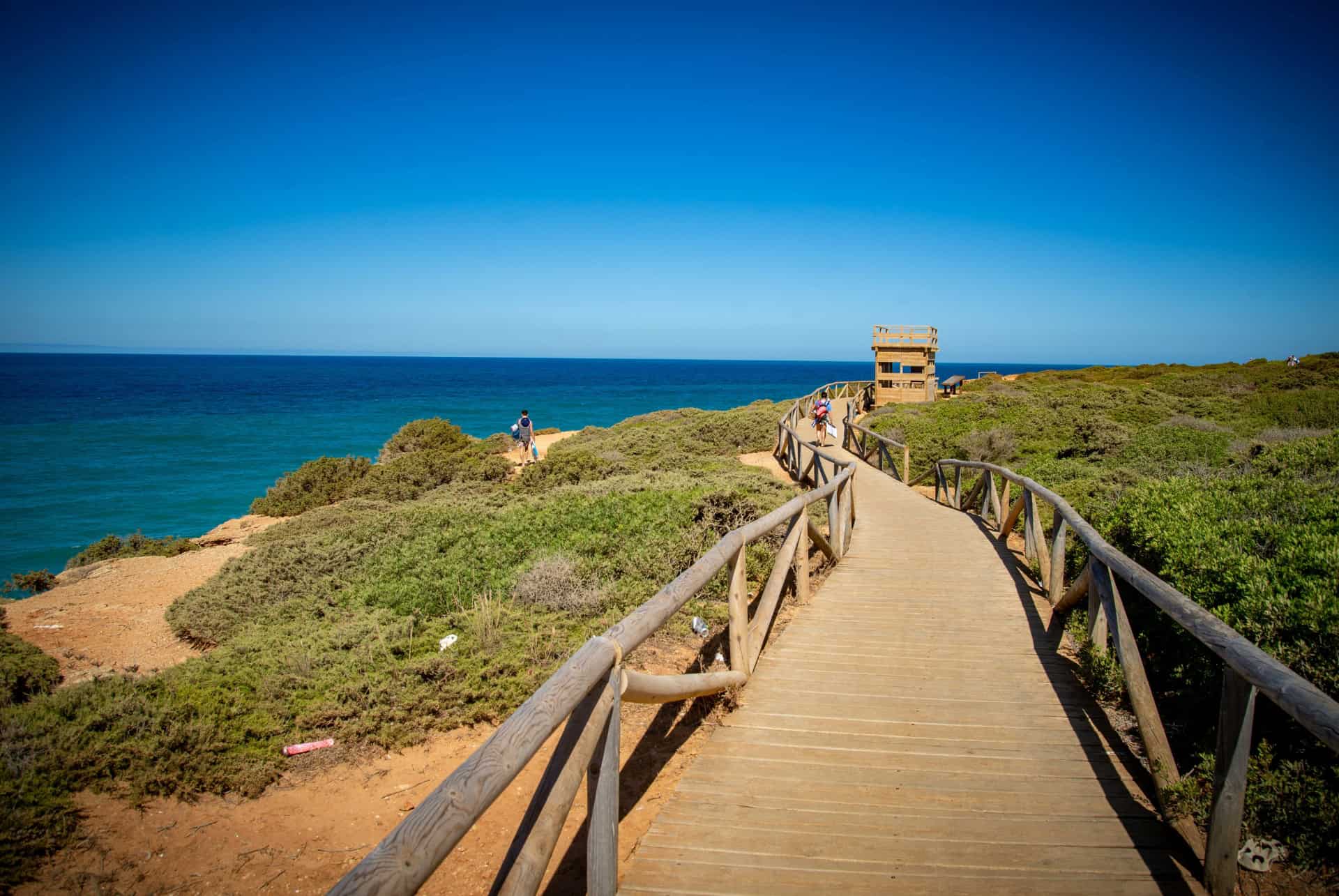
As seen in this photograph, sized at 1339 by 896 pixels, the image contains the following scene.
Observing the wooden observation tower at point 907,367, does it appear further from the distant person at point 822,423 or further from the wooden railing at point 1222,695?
the wooden railing at point 1222,695

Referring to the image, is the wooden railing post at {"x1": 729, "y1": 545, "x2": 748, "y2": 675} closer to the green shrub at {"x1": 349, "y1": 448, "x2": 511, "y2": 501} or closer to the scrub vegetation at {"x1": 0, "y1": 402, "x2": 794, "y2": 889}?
the scrub vegetation at {"x1": 0, "y1": 402, "x2": 794, "y2": 889}

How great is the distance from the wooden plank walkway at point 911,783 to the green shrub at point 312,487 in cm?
1528

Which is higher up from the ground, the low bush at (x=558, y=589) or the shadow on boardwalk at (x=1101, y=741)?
the shadow on boardwalk at (x=1101, y=741)

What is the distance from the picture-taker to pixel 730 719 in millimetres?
4105

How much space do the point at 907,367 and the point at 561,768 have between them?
34.5 metres

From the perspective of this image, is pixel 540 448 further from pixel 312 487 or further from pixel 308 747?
pixel 308 747

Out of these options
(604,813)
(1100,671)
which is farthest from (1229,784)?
(604,813)

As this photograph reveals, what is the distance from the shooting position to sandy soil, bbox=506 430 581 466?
21.5 meters

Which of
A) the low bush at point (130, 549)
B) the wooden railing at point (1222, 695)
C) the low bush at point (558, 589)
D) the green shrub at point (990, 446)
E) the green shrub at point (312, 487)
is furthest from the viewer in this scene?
the green shrub at point (312, 487)

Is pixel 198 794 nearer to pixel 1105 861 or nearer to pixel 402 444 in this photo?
pixel 1105 861

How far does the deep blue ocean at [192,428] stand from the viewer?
67.1 feet

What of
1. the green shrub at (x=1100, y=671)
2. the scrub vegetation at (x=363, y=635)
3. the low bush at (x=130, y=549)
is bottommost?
the low bush at (x=130, y=549)

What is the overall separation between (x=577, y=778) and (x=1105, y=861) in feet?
7.54

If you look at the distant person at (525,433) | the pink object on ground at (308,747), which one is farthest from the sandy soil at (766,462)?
the pink object on ground at (308,747)
